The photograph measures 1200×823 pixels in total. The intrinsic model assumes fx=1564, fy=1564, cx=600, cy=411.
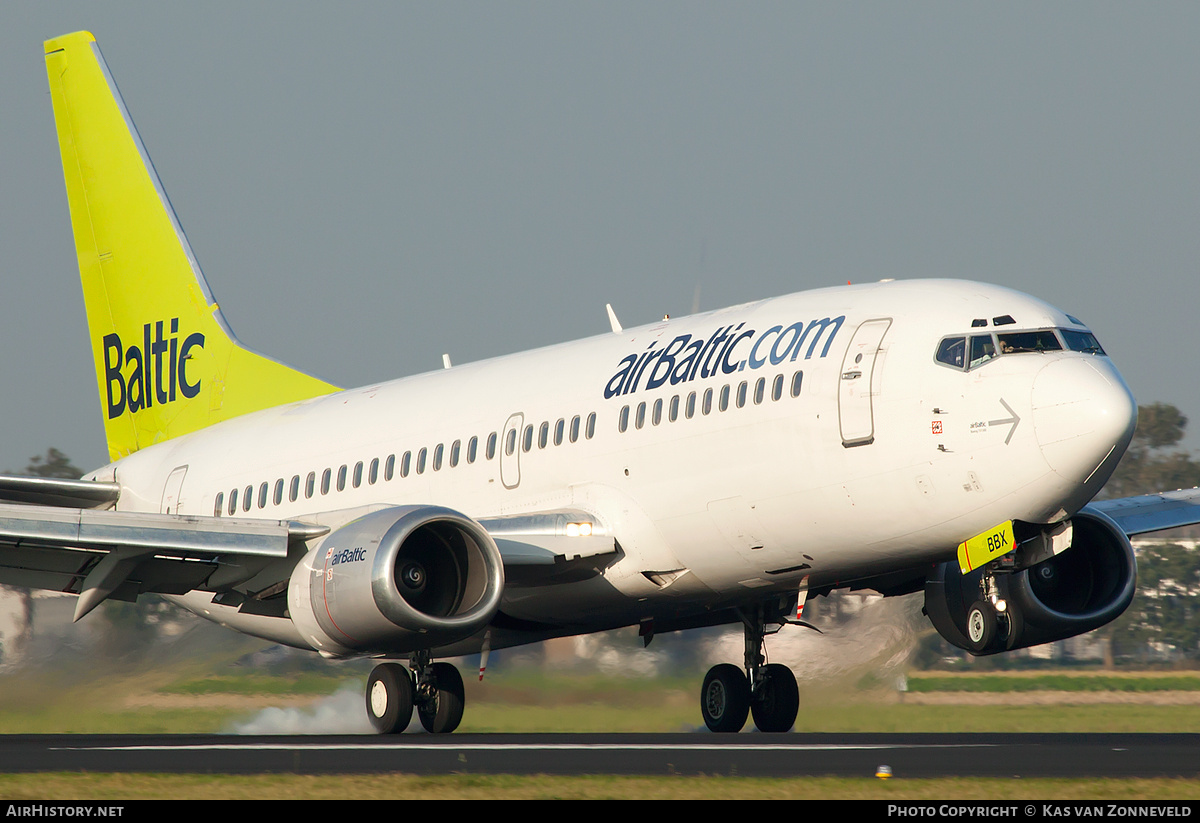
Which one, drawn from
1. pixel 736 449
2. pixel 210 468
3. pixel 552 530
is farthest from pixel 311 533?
pixel 210 468

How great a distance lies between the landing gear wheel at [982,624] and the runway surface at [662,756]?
1.08m

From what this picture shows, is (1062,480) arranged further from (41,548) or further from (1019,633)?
(41,548)

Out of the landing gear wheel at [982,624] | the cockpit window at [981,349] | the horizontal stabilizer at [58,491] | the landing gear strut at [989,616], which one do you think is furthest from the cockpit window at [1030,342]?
the horizontal stabilizer at [58,491]

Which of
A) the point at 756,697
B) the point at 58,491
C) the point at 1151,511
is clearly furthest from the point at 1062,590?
the point at 58,491

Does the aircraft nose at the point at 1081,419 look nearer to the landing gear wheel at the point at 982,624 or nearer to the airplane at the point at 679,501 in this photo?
the airplane at the point at 679,501

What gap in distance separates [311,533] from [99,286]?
11.8m

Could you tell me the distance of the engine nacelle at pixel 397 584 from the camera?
16.7 metres

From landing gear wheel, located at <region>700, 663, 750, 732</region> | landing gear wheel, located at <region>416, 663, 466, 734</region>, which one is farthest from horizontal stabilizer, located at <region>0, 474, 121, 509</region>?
landing gear wheel, located at <region>700, 663, 750, 732</region>

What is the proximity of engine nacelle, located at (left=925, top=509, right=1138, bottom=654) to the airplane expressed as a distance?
3cm

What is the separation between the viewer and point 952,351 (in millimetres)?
15766

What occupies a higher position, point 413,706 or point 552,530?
point 552,530

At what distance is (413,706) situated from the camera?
2042cm

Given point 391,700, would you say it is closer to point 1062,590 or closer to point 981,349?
point 1062,590

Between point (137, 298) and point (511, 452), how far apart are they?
10480mm
